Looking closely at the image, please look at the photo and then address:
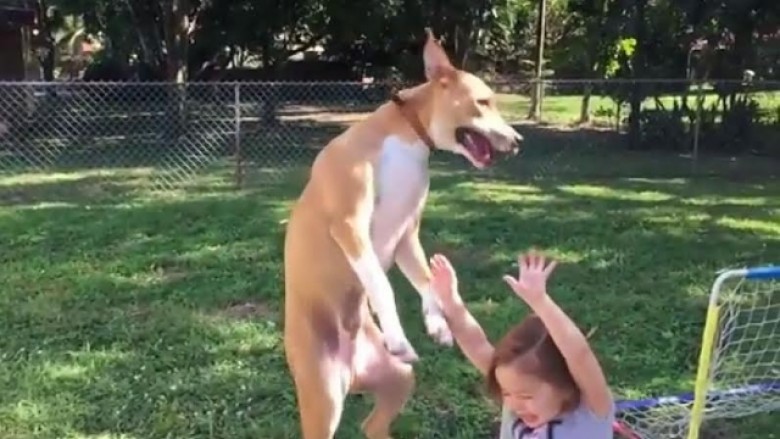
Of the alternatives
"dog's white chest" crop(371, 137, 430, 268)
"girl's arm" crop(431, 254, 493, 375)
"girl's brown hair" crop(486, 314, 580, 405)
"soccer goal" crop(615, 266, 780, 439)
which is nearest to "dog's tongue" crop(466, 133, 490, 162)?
"dog's white chest" crop(371, 137, 430, 268)

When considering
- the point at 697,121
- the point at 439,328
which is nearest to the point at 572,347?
the point at 439,328

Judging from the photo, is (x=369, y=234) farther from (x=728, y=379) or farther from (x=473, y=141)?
(x=728, y=379)

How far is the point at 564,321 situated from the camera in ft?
6.79

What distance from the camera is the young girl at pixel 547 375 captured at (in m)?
2.07

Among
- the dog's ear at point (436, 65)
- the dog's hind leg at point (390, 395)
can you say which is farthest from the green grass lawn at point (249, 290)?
the dog's ear at point (436, 65)

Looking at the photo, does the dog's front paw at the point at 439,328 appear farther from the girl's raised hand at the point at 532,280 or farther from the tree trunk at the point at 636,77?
the tree trunk at the point at 636,77

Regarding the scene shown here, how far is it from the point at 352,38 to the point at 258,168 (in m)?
7.65

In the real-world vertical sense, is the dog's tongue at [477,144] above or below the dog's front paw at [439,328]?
above

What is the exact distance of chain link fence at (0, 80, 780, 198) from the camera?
468 inches

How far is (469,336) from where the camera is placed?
2.46 metres

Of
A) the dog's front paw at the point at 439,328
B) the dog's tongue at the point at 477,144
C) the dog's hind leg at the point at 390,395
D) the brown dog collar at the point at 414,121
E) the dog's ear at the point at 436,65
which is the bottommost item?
the dog's hind leg at the point at 390,395

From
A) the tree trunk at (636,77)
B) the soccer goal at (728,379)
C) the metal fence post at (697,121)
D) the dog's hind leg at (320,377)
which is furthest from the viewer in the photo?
the tree trunk at (636,77)

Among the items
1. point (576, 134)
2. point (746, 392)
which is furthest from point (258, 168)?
point (746, 392)

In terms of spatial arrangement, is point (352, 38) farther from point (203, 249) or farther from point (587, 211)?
point (203, 249)
